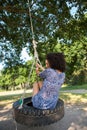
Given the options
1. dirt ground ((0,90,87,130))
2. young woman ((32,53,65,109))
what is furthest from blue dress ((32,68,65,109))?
dirt ground ((0,90,87,130))

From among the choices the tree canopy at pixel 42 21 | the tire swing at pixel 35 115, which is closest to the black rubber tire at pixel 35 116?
the tire swing at pixel 35 115

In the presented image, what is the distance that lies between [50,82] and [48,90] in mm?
155

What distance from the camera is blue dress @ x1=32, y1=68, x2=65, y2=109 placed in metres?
4.75

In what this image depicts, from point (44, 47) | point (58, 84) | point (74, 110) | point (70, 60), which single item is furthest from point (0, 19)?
point (70, 60)

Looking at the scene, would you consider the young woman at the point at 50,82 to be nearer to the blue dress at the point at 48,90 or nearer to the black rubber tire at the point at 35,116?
the blue dress at the point at 48,90

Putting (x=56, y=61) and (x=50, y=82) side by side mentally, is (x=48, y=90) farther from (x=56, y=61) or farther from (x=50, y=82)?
(x=56, y=61)

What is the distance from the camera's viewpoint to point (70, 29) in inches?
356

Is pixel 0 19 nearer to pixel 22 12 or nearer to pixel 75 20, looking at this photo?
pixel 22 12

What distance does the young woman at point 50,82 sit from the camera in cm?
475

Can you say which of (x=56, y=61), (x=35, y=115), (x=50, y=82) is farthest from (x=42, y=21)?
(x=35, y=115)

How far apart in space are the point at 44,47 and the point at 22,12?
2.29 metres

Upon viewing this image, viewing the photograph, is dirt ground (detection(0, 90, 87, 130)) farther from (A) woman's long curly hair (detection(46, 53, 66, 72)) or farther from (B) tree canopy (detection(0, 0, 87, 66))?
(B) tree canopy (detection(0, 0, 87, 66))

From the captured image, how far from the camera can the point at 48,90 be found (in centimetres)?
478

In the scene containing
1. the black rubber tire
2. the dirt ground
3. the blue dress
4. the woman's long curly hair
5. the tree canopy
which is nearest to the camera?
the black rubber tire
